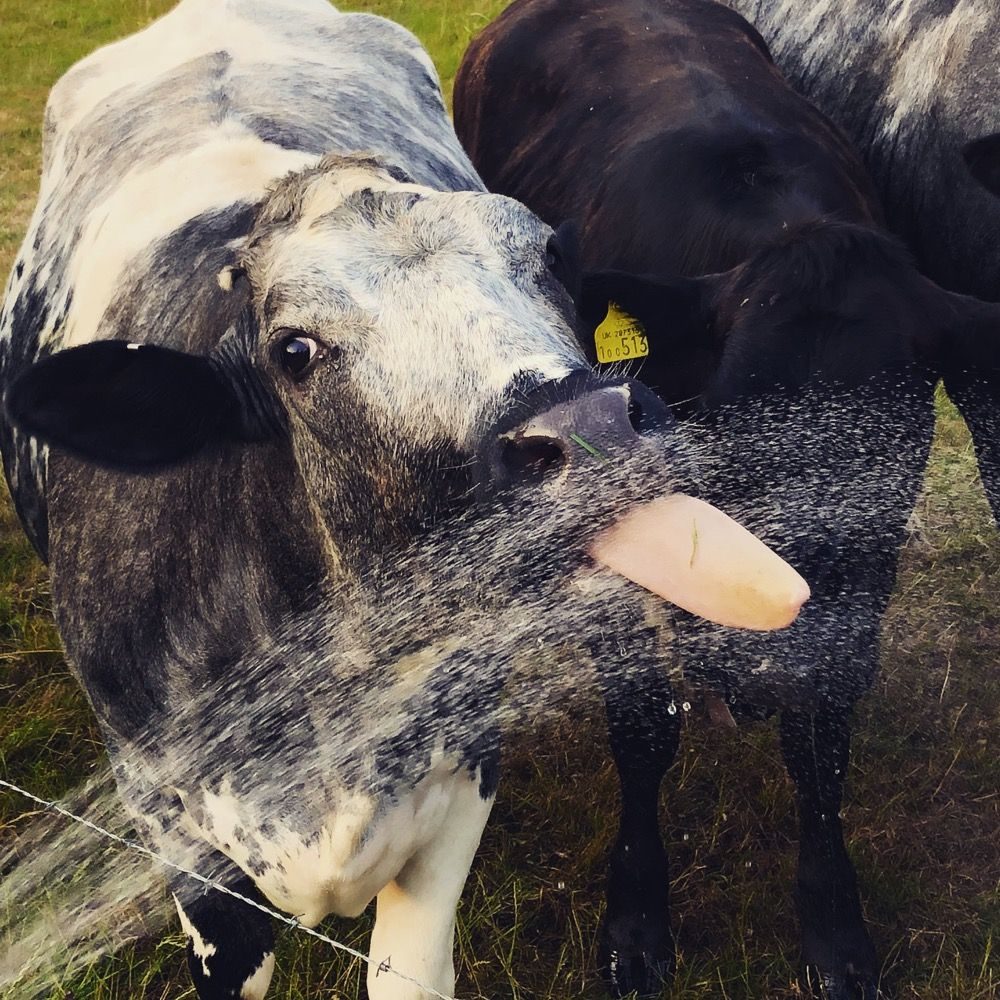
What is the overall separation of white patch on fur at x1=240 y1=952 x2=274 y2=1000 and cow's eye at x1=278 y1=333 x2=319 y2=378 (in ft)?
4.24

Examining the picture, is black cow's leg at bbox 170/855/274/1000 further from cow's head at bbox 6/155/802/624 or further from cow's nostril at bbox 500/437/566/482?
cow's nostril at bbox 500/437/566/482

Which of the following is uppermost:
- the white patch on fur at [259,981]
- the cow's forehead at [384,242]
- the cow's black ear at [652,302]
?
the cow's forehead at [384,242]

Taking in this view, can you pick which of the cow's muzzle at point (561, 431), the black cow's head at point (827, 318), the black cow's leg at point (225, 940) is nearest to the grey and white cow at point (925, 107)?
the black cow's head at point (827, 318)

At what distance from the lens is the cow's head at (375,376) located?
174 centimetres

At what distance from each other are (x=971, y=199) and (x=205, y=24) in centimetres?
236

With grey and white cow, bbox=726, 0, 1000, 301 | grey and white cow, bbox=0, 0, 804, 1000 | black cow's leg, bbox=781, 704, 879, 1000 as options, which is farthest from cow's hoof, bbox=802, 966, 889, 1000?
A: grey and white cow, bbox=726, 0, 1000, 301

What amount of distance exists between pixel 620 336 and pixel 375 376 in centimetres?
113

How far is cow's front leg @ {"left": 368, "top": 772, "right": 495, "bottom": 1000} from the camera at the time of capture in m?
Answer: 2.40

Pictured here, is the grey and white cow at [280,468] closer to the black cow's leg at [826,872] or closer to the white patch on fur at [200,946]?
the white patch on fur at [200,946]

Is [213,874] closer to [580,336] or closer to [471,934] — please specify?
[471,934]

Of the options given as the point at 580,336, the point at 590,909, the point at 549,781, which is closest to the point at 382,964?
the point at 590,909

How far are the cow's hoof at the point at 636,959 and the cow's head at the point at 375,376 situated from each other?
134cm

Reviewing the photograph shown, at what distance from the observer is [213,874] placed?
8.18 ft

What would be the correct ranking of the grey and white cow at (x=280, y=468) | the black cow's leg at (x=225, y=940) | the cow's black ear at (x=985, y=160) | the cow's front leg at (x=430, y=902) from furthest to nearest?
1. the cow's black ear at (x=985, y=160)
2. the black cow's leg at (x=225, y=940)
3. the cow's front leg at (x=430, y=902)
4. the grey and white cow at (x=280, y=468)
